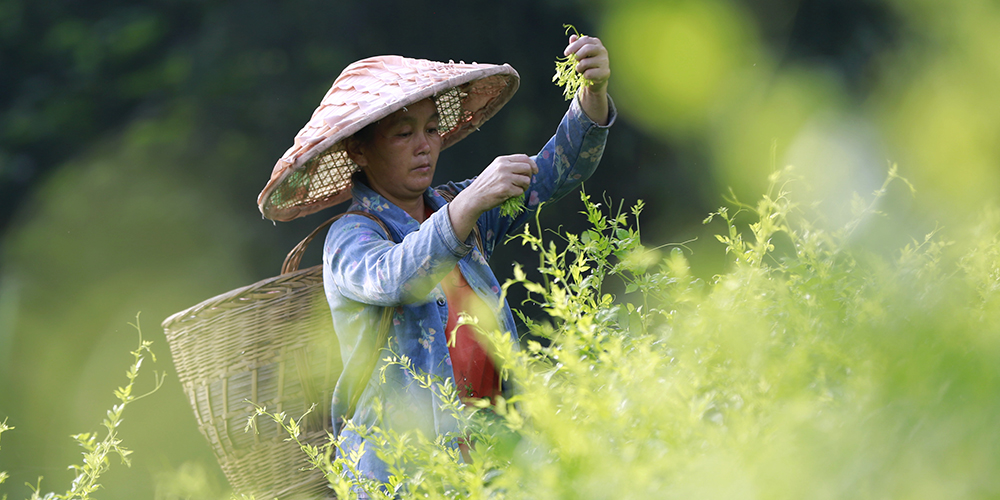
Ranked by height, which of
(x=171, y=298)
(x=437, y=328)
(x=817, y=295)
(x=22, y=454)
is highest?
(x=817, y=295)

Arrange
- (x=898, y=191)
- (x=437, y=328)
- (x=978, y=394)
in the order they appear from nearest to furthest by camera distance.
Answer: (x=978, y=394), (x=898, y=191), (x=437, y=328)

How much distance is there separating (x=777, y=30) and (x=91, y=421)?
2881 mm

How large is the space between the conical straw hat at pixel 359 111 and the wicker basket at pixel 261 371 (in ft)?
0.51

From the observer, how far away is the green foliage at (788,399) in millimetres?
303

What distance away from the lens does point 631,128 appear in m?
2.88

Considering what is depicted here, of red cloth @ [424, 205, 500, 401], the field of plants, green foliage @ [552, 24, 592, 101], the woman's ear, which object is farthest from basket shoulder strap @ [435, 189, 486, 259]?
the field of plants

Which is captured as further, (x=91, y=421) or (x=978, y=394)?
(x=91, y=421)

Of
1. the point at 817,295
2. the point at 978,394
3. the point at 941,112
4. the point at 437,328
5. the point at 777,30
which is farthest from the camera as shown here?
the point at 777,30

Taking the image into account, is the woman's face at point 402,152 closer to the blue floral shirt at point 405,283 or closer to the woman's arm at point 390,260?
the blue floral shirt at point 405,283

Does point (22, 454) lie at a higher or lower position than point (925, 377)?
lower

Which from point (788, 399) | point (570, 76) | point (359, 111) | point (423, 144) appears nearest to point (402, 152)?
point (423, 144)

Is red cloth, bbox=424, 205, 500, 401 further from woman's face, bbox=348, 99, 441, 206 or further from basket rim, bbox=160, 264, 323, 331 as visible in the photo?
basket rim, bbox=160, 264, 323, 331

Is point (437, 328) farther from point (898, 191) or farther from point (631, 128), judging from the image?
point (631, 128)

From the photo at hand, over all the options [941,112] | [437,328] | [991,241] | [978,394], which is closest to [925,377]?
[978,394]
